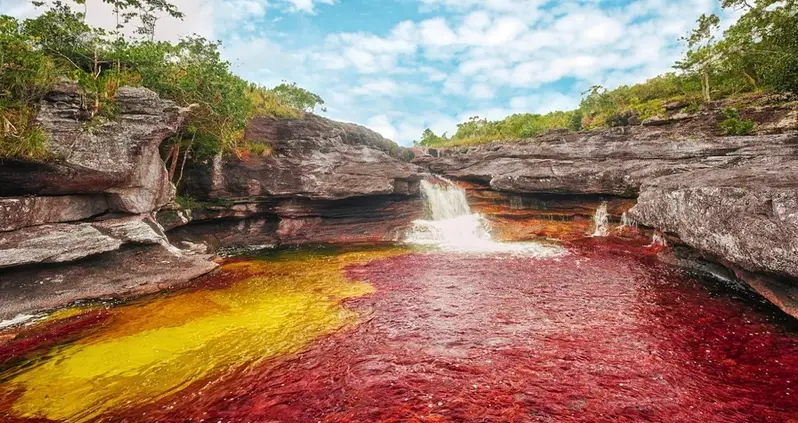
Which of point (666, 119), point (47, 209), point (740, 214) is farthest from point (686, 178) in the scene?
point (47, 209)

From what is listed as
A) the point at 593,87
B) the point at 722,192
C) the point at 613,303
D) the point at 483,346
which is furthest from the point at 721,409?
the point at 593,87

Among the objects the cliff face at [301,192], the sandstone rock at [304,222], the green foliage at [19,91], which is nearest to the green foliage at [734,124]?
the cliff face at [301,192]

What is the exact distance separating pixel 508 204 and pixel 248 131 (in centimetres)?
2034

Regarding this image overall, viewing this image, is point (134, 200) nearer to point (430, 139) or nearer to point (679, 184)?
point (679, 184)

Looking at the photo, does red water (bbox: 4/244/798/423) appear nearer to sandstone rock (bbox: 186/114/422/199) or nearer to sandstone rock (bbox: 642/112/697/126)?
sandstone rock (bbox: 186/114/422/199)

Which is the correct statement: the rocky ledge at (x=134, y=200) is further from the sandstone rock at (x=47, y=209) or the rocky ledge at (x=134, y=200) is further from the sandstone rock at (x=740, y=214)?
the sandstone rock at (x=740, y=214)

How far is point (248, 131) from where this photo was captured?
2544cm

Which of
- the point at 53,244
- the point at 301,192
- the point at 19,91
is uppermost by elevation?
the point at 19,91

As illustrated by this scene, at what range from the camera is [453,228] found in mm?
27578

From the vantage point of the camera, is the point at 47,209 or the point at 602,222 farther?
the point at 602,222

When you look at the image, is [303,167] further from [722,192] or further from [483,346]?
[722,192]

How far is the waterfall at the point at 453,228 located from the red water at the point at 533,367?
8908mm

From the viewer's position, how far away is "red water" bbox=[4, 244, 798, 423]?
620 cm

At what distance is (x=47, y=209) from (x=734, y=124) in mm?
34330
